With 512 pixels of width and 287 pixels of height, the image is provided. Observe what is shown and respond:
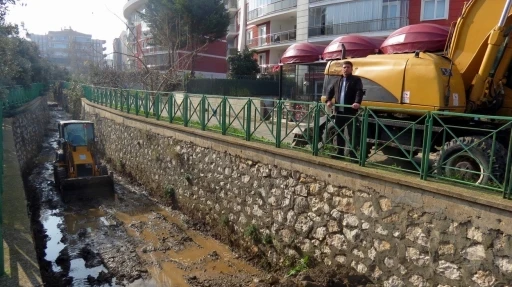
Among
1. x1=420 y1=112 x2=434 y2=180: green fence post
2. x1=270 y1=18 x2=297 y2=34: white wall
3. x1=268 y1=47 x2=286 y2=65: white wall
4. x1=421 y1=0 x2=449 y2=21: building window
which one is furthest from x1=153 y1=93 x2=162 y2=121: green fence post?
x1=270 y1=18 x2=297 y2=34: white wall

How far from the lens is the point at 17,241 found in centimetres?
531

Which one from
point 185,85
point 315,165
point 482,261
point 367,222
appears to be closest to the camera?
point 482,261

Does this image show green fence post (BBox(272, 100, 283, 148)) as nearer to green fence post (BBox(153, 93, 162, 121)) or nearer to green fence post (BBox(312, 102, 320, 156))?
green fence post (BBox(312, 102, 320, 156))

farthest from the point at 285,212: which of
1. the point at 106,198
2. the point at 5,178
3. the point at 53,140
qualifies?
the point at 53,140

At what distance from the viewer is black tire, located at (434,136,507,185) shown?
503cm

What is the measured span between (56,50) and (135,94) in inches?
3341

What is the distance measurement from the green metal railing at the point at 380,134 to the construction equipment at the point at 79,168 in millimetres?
2717

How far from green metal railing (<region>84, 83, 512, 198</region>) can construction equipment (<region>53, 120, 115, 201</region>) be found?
2717mm

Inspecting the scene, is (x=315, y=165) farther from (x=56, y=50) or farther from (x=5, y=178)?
(x=56, y=50)

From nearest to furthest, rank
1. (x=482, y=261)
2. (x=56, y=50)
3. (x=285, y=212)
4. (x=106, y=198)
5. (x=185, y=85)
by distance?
(x=482, y=261) → (x=285, y=212) → (x=106, y=198) → (x=185, y=85) → (x=56, y=50)

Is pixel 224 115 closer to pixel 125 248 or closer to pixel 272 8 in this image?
pixel 125 248

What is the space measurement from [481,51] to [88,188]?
34.0 ft

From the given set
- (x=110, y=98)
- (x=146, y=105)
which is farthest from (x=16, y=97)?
(x=146, y=105)

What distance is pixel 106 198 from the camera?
451 inches
